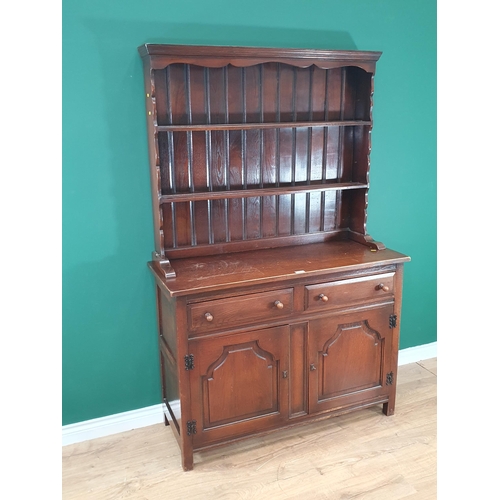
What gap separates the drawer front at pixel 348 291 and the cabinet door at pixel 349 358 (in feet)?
0.23

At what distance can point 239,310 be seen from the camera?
2033 millimetres

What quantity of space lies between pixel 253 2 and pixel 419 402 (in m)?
2.19

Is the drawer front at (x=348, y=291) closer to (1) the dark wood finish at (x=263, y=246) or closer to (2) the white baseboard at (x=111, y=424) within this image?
(1) the dark wood finish at (x=263, y=246)

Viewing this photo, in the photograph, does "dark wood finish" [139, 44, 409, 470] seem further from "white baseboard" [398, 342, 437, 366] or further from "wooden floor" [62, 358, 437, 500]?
"white baseboard" [398, 342, 437, 366]

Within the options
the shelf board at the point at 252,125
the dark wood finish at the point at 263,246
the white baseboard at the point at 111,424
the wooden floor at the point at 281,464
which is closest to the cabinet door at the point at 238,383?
the dark wood finish at the point at 263,246

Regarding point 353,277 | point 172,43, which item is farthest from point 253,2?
point 353,277

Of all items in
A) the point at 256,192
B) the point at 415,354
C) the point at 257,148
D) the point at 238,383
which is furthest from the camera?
the point at 415,354

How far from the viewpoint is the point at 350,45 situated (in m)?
2.43

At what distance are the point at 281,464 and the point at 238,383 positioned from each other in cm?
42

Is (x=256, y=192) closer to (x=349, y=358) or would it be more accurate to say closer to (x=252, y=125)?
(x=252, y=125)

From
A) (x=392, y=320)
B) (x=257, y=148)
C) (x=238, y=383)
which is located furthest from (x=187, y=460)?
(x=257, y=148)

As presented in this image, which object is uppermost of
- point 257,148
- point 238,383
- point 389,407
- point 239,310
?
point 257,148

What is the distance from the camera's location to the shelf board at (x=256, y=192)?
2.10m

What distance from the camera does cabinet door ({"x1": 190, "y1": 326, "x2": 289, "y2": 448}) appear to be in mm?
2053
